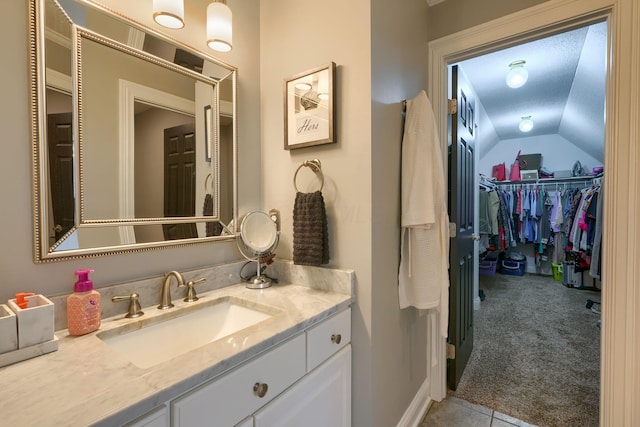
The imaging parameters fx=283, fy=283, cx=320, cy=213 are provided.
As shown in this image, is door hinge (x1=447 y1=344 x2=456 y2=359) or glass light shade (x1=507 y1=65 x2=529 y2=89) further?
glass light shade (x1=507 y1=65 x2=529 y2=89)

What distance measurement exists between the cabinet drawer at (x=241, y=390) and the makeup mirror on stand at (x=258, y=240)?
1.57ft

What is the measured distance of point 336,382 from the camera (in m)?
1.16

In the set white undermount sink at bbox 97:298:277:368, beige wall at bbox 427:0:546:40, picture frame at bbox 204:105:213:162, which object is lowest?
white undermount sink at bbox 97:298:277:368

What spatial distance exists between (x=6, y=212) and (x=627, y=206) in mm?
2352

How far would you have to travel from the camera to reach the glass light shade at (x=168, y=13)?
1.05m

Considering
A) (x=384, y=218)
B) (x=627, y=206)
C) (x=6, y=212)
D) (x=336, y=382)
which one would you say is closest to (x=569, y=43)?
(x=627, y=206)

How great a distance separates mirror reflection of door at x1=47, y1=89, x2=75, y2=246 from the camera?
89cm

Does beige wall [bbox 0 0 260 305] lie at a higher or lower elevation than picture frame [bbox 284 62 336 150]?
lower

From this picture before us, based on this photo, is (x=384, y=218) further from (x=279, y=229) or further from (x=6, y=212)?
(x=6, y=212)

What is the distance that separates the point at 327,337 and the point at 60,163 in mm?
1094

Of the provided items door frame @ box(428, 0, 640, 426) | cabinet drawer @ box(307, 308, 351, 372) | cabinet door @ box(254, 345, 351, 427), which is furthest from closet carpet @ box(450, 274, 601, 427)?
cabinet drawer @ box(307, 308, 351, 372)

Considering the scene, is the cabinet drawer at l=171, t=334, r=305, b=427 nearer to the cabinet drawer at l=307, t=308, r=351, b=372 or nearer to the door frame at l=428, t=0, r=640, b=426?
the cabinet drawer at l=307, t=308, r=351, b=372

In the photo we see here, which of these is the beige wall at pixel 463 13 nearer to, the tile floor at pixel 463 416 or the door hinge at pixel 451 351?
the door hinge at pixel 451 351

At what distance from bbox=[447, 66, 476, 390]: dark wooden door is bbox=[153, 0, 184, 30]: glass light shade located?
63.8 inches
